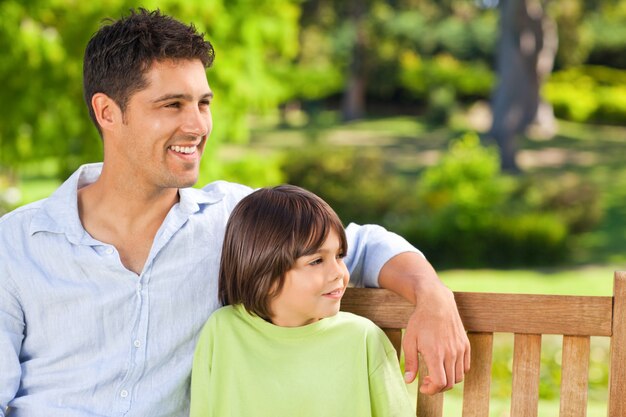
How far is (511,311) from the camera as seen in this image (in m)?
2.27

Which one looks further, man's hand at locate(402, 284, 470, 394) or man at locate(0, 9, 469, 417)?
man at locate(0, 9, 469, 417)

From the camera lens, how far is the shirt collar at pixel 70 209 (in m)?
2.20

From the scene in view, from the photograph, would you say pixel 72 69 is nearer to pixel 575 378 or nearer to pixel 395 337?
pixel 395 337

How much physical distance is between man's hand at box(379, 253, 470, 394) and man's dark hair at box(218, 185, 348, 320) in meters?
0.21

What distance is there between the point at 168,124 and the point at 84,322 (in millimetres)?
495

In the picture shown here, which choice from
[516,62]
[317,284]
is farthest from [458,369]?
[516,62]

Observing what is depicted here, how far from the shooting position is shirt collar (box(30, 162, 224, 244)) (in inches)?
86.6

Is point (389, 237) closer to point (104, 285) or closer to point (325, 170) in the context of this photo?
point (104, 285)

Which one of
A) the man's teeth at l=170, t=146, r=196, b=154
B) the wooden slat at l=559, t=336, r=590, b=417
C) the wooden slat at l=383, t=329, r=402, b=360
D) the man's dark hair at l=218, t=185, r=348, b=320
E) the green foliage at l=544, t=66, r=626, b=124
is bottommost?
the green foliage at l=544, t=66, r=626, b=124

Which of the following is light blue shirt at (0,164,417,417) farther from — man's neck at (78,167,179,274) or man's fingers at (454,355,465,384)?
man's fingers at (454,355,465,384)

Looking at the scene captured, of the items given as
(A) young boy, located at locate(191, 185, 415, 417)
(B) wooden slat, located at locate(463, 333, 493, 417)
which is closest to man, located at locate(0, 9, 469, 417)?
(A) young boy, located at locate(191, 185, 415, 417)

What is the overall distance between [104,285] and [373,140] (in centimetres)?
1928

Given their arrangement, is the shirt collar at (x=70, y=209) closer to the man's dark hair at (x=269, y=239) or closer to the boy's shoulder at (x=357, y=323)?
the man's dark hair at (x=269, y=239)

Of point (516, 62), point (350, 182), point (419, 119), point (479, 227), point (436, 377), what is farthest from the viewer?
point (419, 119)
